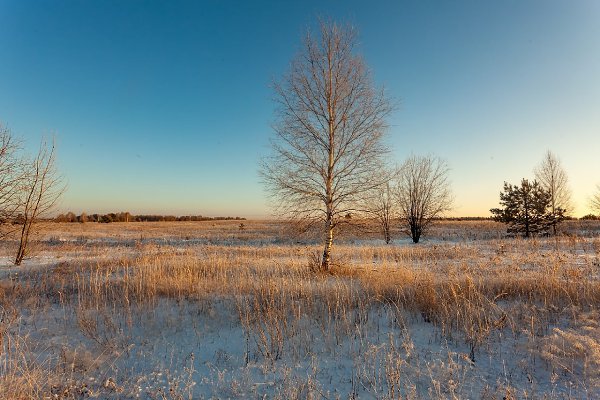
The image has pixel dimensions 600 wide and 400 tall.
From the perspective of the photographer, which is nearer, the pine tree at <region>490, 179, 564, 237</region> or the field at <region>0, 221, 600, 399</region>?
the field at <region>0, 221, 600, 399</region>

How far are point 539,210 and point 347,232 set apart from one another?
82.2 ft

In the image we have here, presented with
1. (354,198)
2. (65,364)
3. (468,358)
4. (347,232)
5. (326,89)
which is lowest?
(65,364)

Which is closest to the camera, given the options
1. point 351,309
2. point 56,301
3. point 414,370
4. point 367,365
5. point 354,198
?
point 414,370

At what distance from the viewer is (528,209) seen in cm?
2762

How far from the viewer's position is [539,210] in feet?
90.6

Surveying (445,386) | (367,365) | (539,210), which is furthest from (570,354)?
(539,210)

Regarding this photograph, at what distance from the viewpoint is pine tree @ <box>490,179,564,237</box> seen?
2758 centimetres

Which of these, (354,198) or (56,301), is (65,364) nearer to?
(56,301)

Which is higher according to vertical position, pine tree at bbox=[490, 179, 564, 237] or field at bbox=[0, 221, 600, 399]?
pine tree at bbox=[490, 179, 564, 237]

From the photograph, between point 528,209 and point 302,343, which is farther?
point 528,209

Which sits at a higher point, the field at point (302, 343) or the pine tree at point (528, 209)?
the pine tree at point (528, 209)

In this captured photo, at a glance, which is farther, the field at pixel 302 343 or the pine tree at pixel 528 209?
the pine tree at pixel 528 209

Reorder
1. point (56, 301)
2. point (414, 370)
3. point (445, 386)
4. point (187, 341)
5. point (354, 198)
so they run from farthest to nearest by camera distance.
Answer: point (354, 198) → point (56, 301) → point (187, 341) → point (414, 370) → point (445, 386)

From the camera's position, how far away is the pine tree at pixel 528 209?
27.6m
